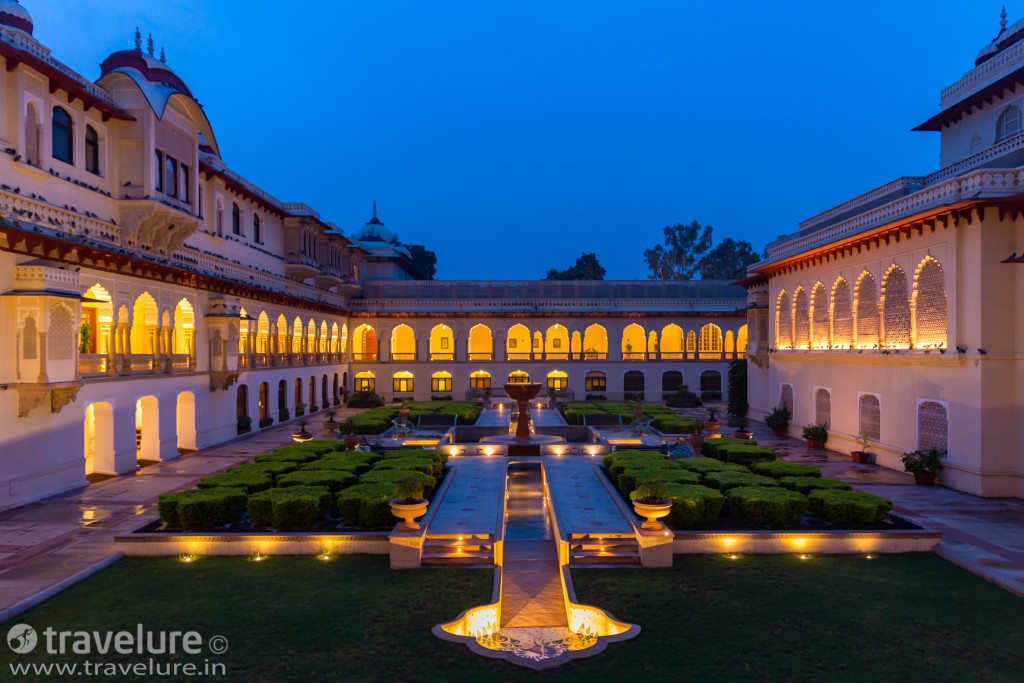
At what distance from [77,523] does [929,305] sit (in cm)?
2243

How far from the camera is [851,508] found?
12695 millimetres

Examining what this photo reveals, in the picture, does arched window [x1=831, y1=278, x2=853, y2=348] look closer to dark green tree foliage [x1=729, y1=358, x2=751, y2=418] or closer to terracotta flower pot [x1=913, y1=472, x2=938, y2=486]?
terracotta flower pot [x1=913, y1=472, x2=938, y2=486]

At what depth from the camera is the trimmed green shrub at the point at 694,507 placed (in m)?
12.5

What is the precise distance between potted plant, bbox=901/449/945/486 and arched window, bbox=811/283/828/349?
7878mm

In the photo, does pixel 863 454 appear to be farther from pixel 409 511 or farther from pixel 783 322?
pixel 409 511

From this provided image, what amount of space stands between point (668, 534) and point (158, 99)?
21068 millimetres

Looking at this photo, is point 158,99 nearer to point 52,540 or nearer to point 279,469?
point 279,469

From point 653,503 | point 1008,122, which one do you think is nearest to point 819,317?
point 1008,122

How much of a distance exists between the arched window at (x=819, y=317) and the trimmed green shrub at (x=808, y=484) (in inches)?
475

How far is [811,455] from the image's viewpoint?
900 inches

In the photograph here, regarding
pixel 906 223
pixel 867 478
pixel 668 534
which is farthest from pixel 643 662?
pixel 906 223

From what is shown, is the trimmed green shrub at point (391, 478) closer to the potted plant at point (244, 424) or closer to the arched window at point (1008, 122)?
the potted plant at point (244, 424)

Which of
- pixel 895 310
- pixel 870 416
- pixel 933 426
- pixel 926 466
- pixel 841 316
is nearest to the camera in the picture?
pixel 926 466

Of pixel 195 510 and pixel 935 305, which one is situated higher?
pixel 935 305
